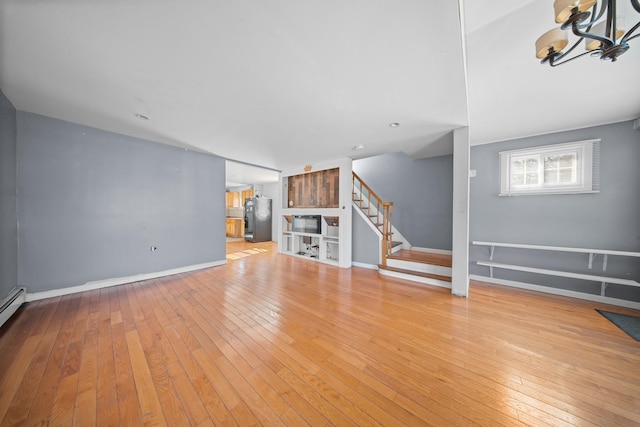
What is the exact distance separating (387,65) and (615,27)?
1.37m

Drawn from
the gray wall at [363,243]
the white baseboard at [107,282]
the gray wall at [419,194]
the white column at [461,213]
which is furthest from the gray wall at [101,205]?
the white column at [461,213]

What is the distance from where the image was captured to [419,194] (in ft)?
16.6

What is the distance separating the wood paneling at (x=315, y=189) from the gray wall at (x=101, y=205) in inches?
89.0

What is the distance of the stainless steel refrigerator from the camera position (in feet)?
24.6

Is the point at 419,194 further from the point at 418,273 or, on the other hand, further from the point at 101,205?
the point at 101,205

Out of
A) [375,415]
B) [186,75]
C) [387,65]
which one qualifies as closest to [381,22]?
[387,65]

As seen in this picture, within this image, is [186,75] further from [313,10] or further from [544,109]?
[544,109]

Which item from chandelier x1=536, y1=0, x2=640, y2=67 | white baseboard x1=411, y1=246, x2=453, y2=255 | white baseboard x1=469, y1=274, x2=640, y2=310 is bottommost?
white baseboard x1=469, y1=274, x2=640, y2=310

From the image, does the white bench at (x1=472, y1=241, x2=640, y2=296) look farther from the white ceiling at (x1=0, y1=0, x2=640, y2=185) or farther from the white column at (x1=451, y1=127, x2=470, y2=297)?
the white ceiling at (x1=0, y1=0, x2=640, y2=185)

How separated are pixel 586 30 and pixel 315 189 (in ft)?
14.4

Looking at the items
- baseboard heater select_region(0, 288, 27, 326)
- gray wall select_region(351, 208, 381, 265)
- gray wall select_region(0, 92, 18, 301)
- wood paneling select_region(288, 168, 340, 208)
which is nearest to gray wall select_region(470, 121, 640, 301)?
gray wall select_region(351, 208, 381, 265)

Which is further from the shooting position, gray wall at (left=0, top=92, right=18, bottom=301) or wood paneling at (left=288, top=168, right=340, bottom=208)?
wood paneling at (left=288, top=168, right=340, bottom=208)

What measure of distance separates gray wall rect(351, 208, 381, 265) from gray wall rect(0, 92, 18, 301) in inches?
201

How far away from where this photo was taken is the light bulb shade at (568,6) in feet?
3.49
